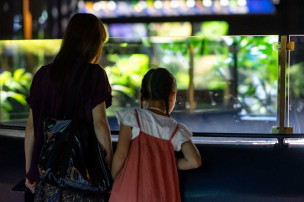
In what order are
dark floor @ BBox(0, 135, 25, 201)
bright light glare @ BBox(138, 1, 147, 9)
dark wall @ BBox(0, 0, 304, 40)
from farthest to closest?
1. bright light glare @ BBox(138, 1, 147, 9)
2. dark wall @ BBox(0, 0, 304, 40)
3. dark floor @ BBox(0, 135, 25, 201)

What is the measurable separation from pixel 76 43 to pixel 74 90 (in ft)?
0.74

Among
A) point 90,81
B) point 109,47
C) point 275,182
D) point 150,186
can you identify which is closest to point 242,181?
point 275,182

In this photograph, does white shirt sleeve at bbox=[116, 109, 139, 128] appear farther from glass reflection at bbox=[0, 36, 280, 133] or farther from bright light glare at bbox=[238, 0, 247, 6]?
bright light glare at bbox=[238, 0, 247, 6]

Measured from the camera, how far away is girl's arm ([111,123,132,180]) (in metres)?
2.58

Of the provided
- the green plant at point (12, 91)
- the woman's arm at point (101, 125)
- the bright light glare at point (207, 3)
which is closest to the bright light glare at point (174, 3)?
the bright light glare at point (207, 3)

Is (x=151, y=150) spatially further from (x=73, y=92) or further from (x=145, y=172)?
(x=73, y=92)

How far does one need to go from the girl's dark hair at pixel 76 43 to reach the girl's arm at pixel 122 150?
0.39 meters

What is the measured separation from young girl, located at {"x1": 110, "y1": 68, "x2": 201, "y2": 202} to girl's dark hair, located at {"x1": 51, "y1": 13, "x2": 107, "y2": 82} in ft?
1.10

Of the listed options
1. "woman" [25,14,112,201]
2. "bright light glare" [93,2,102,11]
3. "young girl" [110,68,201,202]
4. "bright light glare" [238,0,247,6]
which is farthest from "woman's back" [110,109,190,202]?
"bright light glare" [93,2,102,11]

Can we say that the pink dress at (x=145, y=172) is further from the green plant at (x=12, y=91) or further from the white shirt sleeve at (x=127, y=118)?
the green plant at (x=12, y=91)

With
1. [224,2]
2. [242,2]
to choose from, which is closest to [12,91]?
[224,2]

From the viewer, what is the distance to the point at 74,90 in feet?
8.15

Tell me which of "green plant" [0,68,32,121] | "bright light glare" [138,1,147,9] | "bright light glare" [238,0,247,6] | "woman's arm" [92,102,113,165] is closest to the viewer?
"woman's arm" [92,102,113,165]

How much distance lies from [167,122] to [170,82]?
201mm
